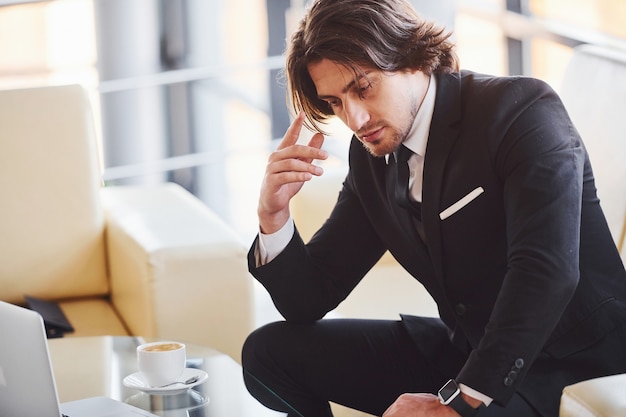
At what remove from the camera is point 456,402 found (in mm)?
1446

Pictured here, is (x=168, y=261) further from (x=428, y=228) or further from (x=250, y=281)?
(x=428, y=228)

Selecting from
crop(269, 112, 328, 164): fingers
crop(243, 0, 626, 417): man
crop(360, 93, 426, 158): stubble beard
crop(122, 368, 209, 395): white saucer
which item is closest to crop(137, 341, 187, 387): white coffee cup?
crop(122, 368, 209, 395): white saucer

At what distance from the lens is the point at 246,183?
452cm

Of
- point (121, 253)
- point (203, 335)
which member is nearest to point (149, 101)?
point (121, 253)

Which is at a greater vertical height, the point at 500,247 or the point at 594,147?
the point at 594,147

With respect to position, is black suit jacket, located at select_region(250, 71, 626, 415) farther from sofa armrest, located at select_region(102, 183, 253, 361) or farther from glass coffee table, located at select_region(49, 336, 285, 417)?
sofa armrest, located at select_region(102, 183, 253, 361)

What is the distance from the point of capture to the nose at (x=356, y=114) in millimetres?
1724

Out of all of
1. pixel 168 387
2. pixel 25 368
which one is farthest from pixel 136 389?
pixel 25 368

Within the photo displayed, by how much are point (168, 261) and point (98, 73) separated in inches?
71.9

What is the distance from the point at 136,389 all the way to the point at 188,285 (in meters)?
0.68

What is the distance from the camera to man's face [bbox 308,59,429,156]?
173 cm

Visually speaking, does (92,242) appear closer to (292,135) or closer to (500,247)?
(292,135)

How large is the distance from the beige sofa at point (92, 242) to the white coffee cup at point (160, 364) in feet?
2.21

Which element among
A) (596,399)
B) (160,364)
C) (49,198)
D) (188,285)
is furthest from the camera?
(49,198)
